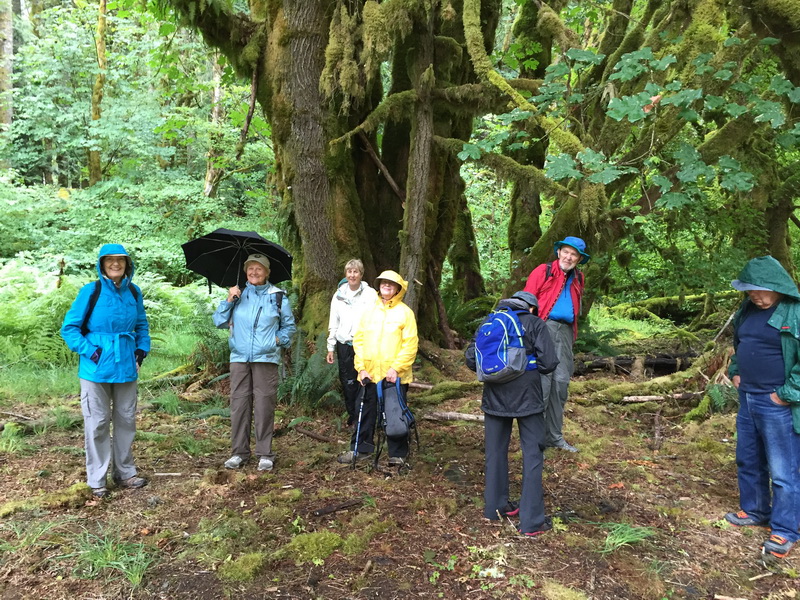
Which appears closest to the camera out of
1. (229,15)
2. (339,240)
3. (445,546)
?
(445,546)

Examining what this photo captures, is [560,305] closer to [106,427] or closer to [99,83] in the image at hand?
[106,427]

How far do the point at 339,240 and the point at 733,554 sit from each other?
596cm

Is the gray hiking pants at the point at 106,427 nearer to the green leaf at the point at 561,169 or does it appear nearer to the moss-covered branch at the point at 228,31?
the green leaf at the point at 561,169

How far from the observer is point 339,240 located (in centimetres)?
803

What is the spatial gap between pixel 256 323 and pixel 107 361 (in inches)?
47.8

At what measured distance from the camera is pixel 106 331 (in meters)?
4.27

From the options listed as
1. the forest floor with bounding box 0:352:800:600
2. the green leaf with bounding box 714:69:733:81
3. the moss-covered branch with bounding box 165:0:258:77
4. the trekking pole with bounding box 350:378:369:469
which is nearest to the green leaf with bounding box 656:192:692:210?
the green leaf with bounding box 714:69:733:81

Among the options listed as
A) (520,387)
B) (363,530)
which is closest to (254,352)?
(363,530)

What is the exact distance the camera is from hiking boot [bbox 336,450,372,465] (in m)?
5.09

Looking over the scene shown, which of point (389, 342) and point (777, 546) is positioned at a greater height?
point (389, 342)

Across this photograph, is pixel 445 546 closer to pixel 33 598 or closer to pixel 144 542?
pixel 144 542

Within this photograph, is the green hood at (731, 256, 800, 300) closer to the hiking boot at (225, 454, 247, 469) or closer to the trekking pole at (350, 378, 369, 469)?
the trekking pole at (350, 378, 369, 469)

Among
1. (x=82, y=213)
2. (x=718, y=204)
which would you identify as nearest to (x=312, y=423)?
(x=718, y=204)

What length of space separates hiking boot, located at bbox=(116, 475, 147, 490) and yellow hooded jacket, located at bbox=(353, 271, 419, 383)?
81.4 inches
